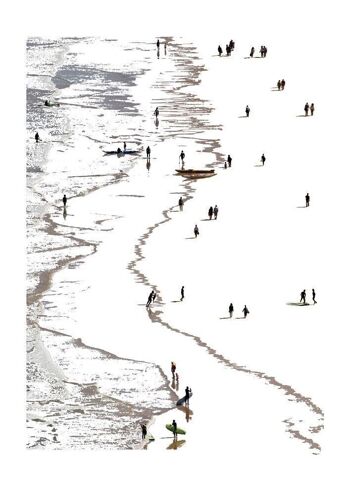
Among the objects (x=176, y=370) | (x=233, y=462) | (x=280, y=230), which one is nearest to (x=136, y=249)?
(x=280, y=230)

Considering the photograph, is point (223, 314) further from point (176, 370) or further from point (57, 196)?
point (57, 196)

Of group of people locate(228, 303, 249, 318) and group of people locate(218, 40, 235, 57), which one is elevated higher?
group of people locate(218, 40, 235, 57)

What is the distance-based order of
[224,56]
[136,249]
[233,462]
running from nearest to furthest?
[233,462], [136,249], [224,56]

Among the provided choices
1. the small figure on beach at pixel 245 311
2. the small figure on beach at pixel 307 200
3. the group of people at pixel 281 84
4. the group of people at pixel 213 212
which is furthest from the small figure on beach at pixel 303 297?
the group of people at pixel 281 84

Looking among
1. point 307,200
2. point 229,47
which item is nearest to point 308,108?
point 229,47

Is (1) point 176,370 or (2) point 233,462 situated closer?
(2) point 233,462

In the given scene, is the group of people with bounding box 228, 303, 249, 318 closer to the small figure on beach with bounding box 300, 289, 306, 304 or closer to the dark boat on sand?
the small figure on beach with bounding box 300, 289, 306, 304

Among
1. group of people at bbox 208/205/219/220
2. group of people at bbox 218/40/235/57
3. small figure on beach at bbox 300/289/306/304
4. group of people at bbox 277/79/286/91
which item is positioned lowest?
small figure on beach at bbox 300/289/306/304

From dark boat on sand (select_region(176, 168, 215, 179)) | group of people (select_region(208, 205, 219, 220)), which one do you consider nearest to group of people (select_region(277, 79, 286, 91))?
dark boat on sand (select_region(176, 168, 215, 179))

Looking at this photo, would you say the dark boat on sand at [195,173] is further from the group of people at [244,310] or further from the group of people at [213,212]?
the group of people at [244,310]
